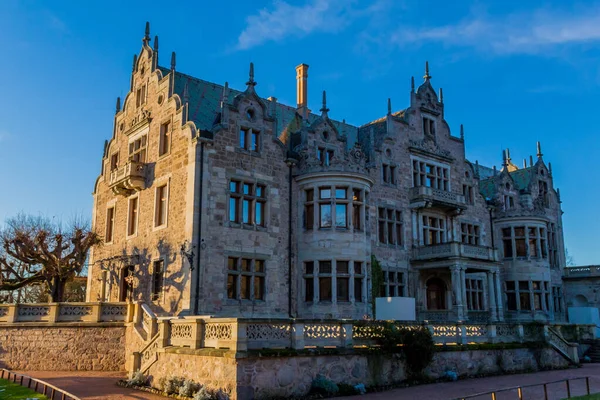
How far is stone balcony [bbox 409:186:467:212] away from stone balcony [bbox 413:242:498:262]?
2.60m

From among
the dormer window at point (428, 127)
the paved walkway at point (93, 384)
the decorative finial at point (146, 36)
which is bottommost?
the paved walkway at point (93, 384)

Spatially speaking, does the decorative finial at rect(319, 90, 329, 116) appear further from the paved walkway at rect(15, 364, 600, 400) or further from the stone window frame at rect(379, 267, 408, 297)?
the paved walkway at rect(15, 364, 600, 400)

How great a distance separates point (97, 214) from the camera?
34250mm

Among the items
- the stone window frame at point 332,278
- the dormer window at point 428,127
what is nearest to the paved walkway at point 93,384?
the stone window frame at point 332,278

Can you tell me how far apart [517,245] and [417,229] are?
930 centimetres

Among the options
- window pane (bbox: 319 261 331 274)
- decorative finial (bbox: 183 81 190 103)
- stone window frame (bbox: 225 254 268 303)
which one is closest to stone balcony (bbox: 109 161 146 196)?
decorative finial (bbox: 183 81 190 103)

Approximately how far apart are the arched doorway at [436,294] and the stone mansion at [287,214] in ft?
0.24

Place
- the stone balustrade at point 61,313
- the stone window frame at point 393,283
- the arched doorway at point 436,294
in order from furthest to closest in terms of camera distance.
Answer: the arched doorway at point 436,294 < the stone window frame at point 393,283 < the stone balustrade at point 61,313

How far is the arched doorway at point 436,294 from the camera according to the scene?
33.5m

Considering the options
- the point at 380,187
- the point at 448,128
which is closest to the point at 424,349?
the point at 380,187

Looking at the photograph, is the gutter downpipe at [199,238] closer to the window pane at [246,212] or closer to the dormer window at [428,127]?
the window pane at [246,212]

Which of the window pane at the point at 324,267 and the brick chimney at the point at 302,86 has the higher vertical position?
the brick chimney at the point at 302,86

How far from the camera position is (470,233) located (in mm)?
36750

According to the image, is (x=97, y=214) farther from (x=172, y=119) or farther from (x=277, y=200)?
(x=277, y=200)
